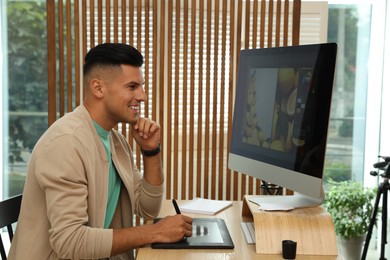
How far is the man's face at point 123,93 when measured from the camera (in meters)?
2.03

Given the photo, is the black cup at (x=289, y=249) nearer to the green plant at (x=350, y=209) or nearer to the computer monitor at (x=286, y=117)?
the computer monitor at (x=286, y=117)

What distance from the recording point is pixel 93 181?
6.11 ft

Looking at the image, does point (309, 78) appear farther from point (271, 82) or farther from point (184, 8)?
point (184, 8)

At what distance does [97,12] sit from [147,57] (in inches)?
15.3

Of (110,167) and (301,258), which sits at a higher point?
(110,167)

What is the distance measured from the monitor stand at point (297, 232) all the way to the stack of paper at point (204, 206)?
47 centimetres

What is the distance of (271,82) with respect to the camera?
216 cm

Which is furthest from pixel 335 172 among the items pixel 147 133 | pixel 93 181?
pixel 93 181

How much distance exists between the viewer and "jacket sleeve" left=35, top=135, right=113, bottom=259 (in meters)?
1.74

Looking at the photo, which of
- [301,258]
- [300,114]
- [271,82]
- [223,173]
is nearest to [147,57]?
[223,173]

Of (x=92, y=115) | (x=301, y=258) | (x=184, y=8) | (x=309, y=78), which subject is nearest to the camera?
(x=301, y=258)

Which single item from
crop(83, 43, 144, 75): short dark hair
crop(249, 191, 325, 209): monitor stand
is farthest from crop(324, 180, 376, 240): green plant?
crop(83, 43, 144, 75): short dark hair

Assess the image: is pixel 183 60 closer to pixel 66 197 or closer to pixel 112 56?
pixel 112 56

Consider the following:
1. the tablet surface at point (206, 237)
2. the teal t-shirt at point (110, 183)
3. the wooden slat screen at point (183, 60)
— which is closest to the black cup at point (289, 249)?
the tablet surface at point (206, 237)
